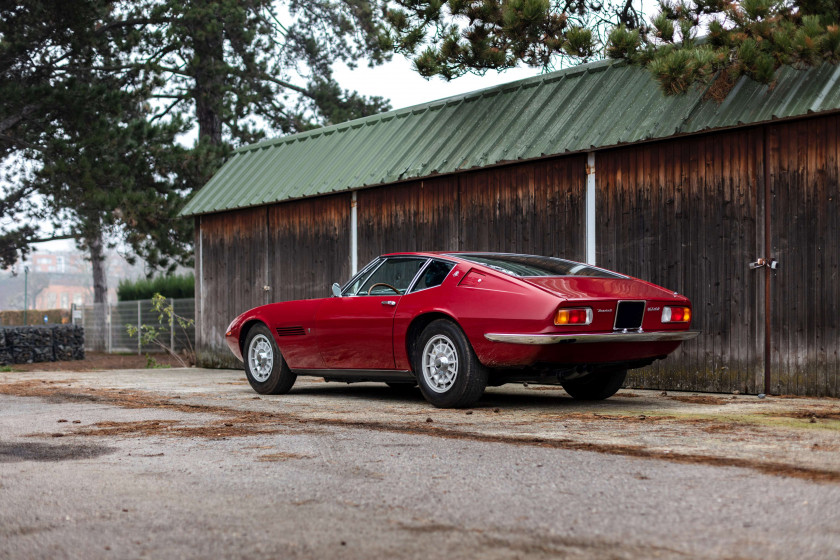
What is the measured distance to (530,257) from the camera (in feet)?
Result: 30.2

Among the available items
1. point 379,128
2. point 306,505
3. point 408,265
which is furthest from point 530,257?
point 379,128

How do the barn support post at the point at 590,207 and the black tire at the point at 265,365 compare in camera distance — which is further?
the barn support post at the point at 590,207

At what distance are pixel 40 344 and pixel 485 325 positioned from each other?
18.4m

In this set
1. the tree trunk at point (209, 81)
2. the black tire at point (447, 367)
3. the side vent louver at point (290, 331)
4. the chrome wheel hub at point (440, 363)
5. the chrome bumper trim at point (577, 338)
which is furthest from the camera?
the tree trunk at point (209, 81)

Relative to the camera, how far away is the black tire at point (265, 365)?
10.4 m

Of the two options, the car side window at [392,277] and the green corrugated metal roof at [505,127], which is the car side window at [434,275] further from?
the green corrugated metal roof at [505,127]

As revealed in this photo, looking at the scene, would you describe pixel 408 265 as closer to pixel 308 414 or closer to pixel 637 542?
pixel 308 414

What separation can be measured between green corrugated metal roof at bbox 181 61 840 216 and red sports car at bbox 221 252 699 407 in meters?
2.66

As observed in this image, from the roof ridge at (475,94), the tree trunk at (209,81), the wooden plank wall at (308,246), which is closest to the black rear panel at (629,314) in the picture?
the roof ridge at (475,94)

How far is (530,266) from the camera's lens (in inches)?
344

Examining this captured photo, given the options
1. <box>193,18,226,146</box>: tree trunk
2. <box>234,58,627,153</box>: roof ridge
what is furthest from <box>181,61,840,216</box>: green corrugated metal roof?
<box>193,18,226,146</box>: tree trunk

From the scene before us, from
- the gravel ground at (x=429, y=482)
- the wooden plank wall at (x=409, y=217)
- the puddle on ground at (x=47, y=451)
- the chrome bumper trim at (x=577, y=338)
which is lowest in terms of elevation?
the puddle on ground at (x=47, y=451)

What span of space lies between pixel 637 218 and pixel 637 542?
7.86 metres

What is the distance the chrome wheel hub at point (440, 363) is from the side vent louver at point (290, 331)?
6.20 ft
